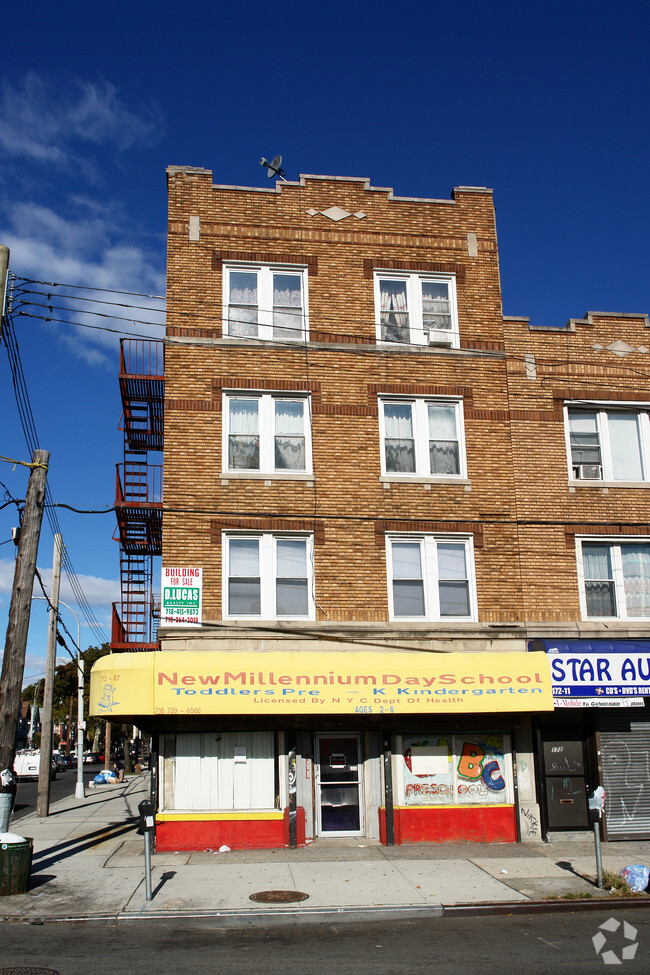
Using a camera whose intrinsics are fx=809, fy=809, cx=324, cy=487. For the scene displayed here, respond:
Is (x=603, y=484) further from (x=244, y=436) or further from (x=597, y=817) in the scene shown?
(x=244, y=436)

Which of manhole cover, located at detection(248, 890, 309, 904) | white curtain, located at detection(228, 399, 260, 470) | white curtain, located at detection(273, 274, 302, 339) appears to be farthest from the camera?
white curtain, located at detection(273, 274, 302, 339)

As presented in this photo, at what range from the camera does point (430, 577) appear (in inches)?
618

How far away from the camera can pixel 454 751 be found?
49.5ft

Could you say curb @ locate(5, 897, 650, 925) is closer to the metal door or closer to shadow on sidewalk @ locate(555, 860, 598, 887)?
shadow on sidewalk @ locate(555, 860, 598, 887)

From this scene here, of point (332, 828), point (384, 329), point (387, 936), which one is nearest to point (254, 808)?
point (332, 828)

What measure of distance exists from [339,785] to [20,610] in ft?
21.2

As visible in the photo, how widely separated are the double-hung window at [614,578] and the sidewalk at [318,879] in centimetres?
429

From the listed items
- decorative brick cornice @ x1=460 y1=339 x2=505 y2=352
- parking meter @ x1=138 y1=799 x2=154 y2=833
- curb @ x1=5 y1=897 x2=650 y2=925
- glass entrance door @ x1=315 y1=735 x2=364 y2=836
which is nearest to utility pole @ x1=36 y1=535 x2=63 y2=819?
glass entrance door @ x1=315 y1=735 x2=364 y2=836

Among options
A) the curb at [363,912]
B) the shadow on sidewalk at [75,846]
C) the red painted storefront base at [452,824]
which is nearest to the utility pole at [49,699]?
the shadow on sidewalk at [75,846]

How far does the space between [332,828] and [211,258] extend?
11.3 meters

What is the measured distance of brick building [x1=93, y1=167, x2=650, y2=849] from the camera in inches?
562

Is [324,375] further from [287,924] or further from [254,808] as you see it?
[287,924]

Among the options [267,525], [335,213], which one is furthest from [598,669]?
[335,213]

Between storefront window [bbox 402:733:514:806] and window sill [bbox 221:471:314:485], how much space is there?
17.3 feet
